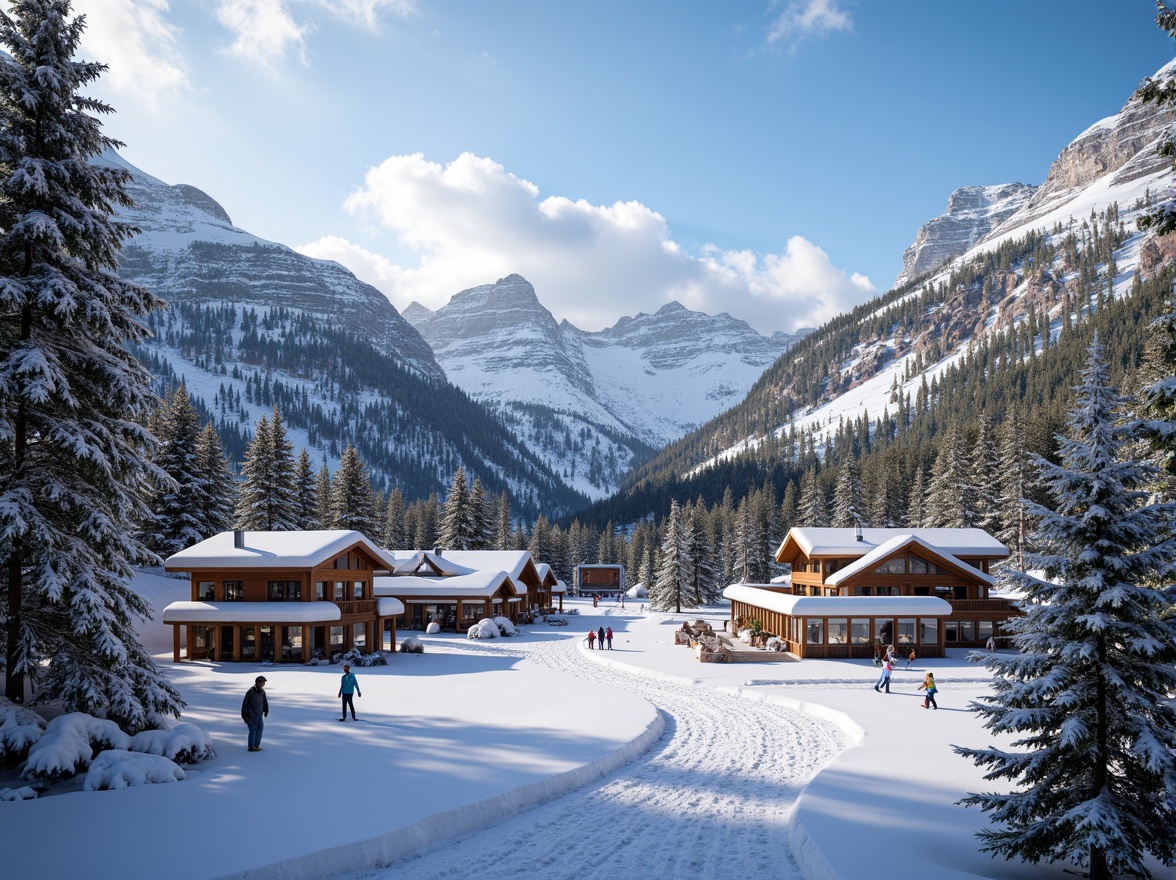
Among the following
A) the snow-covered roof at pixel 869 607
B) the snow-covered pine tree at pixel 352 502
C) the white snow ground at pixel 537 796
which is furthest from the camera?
the snow-covered pine tree at pixel 352 502

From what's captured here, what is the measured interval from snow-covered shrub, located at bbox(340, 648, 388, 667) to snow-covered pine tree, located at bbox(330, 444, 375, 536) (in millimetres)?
30801

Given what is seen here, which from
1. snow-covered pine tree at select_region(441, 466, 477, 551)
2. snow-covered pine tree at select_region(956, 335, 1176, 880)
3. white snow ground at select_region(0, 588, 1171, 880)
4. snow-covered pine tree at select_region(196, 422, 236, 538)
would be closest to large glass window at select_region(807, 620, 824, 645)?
white snow ground at select_region(0, 588, 1171, 880)

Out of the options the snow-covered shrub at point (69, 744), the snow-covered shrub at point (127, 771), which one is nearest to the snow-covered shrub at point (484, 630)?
the snow-covered shrub at point (69, 744)

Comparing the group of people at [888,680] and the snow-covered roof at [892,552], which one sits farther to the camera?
the snow-covered roof at [892,552]

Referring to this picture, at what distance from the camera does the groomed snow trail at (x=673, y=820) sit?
11.7 metres

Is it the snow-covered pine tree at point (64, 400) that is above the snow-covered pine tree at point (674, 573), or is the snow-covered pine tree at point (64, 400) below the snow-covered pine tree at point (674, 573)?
above

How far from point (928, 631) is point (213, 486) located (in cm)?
5192

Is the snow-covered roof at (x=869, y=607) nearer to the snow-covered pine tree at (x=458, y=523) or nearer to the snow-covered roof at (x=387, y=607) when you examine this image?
the snow-covered roof at (x=387, y=607)

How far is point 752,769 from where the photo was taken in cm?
1895

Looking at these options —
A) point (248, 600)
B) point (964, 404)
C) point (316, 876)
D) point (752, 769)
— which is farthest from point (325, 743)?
point (964, 404)

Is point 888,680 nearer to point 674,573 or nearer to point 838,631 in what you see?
point 838,631

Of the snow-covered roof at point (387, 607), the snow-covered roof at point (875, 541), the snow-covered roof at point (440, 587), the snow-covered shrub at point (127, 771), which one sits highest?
the snow-covered roof at point (875, 541)

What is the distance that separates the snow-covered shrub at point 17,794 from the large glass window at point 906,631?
1680 inches

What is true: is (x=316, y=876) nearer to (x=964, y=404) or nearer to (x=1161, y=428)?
(x=1161, y=428)
